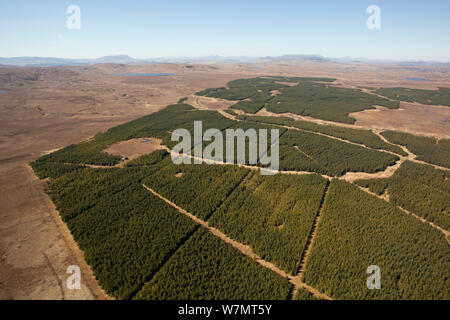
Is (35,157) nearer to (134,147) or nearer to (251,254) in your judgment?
(134,147)

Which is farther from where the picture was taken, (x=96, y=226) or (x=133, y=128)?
(x=133, y=128)

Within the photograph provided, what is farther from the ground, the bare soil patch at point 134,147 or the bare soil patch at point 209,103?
the bare soil patch at point 209,103

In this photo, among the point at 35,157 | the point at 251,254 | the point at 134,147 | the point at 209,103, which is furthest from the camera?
the point at 209,103

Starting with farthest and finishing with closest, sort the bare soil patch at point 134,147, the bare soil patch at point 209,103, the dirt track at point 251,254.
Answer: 1. the bare soil patch at point 209,103
2. the bare soil patch at point 134,147
3. the dirt track at point 251,254

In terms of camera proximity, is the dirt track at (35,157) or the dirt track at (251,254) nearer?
the dirt track at (251,254)

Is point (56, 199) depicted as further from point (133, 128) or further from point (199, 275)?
point (133, 128)

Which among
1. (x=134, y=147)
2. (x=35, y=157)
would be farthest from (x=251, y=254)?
(x=35, y=157)

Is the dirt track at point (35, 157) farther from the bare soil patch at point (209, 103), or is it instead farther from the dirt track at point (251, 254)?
the dirt track at point (251, 254)

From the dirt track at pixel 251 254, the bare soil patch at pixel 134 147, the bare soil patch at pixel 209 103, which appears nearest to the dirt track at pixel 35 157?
the bare soil patch at pixel 209 103
